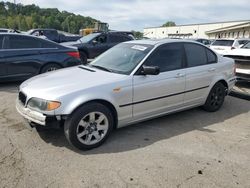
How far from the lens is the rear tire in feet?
18.1

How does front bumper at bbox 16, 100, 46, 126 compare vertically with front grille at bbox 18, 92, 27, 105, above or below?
below

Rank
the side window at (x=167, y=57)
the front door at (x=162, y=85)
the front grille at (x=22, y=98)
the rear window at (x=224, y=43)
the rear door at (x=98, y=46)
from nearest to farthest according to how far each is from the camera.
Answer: the front grille at (x=22, y=98) → the front door at (x=162, y=85) → the side window at (x=167, y=57) → the rear door at (x=98, y=46) → the rear window at (x=224, y=43)

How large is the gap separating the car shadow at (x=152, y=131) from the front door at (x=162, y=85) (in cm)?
31

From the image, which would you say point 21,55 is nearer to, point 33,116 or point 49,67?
point 49,67

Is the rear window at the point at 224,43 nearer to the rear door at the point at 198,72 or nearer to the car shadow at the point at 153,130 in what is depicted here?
the car shadow at the point at 153,130

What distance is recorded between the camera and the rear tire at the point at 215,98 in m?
5.53

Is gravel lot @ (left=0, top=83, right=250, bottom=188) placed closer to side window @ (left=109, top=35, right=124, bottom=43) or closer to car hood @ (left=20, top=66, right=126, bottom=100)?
car hood @ (left=20, top=66, right=126, bottom=100)

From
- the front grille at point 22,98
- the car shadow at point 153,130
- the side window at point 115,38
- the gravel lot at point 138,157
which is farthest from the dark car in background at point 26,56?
the side window at point 115,38

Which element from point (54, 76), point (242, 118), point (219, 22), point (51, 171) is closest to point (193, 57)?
point (242, 118)

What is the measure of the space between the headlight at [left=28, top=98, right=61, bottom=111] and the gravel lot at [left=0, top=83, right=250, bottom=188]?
620 mm

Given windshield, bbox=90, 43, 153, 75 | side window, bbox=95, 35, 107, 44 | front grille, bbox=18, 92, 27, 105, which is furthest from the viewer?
side window, bbox=95, 35, 107, 44

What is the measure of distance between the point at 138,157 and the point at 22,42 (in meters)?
5.45

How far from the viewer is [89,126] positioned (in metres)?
3.81

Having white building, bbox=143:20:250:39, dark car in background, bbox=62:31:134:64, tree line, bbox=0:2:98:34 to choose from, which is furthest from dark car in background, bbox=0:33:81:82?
tree line, bbox=0:2:98:34
